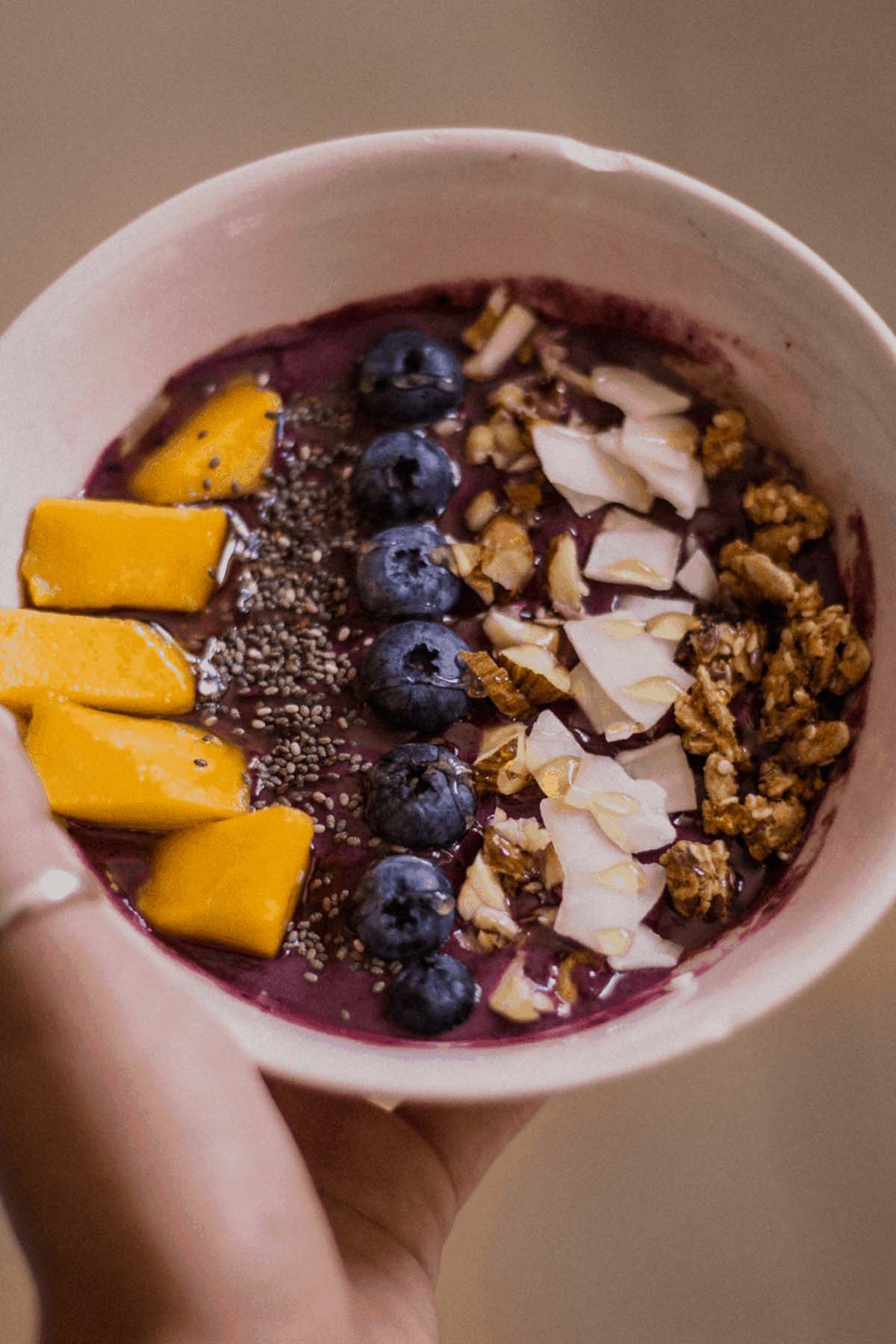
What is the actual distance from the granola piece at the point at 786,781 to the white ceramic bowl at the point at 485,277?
0.02 metres

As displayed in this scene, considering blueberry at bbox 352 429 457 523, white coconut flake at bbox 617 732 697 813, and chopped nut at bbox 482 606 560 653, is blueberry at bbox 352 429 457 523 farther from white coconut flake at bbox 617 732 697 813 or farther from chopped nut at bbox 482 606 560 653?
white coconut flake at bbox 617 732 697 813

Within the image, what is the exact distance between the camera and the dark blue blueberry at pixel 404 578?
0.95 metres

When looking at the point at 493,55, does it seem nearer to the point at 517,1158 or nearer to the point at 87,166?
the point at 87,166

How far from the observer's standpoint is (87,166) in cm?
145

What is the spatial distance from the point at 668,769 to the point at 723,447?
30 cm

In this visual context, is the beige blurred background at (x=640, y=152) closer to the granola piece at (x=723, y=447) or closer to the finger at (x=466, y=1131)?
the finger at (x=466, y=1131)

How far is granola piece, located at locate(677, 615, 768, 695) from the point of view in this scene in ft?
3.10

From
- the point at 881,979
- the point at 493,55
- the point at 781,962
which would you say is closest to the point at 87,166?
the point at 493,55

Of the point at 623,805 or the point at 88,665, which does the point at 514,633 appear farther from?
the point at 88,665

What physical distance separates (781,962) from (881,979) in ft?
1.86

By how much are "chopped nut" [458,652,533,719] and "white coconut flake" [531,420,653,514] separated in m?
0.18

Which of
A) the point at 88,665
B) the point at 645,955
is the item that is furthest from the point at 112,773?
the point at 645,955

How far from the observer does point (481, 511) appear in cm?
100

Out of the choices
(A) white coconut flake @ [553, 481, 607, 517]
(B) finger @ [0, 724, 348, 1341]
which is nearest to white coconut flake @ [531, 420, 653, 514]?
(A) white coconut flake @ [553, 481, 607, 517]
